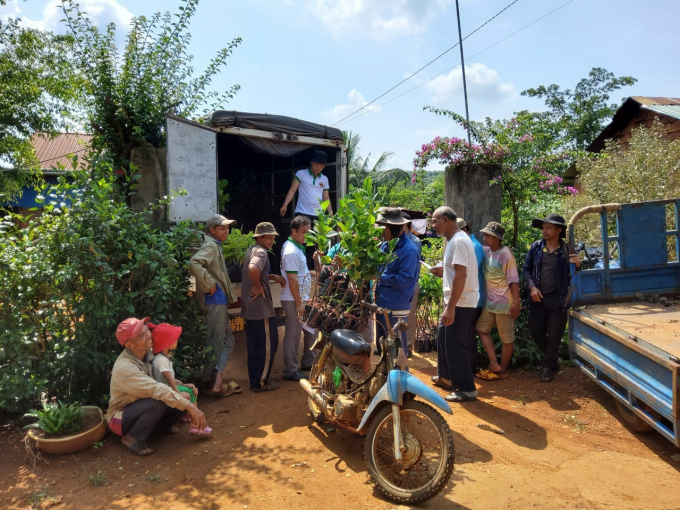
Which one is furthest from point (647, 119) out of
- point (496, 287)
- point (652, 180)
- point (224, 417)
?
point (224, 417)

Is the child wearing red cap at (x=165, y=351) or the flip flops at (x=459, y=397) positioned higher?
the child wearing red cap at (x=165, y=351)

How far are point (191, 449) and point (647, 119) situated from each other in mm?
14952

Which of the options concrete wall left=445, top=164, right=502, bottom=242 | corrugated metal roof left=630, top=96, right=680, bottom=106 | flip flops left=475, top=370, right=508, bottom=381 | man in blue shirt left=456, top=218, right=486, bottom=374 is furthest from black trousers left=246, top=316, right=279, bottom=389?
corrugated metal roof left=630, top=96, right=680, bottom=106

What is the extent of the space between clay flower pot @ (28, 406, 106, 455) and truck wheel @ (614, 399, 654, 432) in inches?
171

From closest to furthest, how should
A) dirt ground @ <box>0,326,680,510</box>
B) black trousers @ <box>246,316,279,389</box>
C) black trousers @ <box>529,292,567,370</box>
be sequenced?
1. dirt ground @ <box>0,326,680,510</box>
2. black trousers @ <box>246,316,279,389</box>
3. black trousers @ <box>529,292,567,370</box>

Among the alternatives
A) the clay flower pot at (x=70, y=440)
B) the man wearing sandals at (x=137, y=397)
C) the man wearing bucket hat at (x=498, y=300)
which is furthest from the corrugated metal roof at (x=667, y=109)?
the clay flower pot at (x=70, y=440)

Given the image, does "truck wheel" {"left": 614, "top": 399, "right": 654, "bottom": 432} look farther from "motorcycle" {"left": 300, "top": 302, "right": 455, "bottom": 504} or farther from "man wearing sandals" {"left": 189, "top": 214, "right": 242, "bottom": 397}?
"man wearing sandals" {"left": 189, "top": 214, "right": 242, "bottom": 397}

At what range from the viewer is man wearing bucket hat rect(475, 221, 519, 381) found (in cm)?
536

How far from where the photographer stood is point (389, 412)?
3.15 m

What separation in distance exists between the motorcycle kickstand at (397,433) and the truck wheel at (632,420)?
2.27 m

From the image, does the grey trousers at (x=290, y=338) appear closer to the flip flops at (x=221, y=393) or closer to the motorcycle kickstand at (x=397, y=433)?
the flip flops at (x=221, y=393)

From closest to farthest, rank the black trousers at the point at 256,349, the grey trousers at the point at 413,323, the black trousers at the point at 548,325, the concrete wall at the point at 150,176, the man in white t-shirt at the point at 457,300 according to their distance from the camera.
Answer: the man in white t-shirt at the point at 457,300 < the black trousers at the point at 256,349 < the black trousers at the point at 548,325 < the concrete wall at the point at 150,176 < the grey trousers at the point at 413,323

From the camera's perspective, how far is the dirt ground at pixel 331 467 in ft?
10.1

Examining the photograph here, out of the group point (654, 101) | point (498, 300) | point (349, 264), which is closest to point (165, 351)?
point (349, 264)
